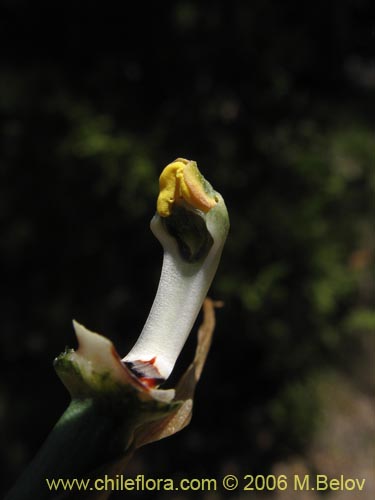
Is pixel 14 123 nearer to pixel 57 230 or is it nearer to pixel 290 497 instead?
pixel 57 230

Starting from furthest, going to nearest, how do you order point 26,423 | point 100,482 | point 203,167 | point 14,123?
point 26,423, point 14,123, point 203,167, point 100,482

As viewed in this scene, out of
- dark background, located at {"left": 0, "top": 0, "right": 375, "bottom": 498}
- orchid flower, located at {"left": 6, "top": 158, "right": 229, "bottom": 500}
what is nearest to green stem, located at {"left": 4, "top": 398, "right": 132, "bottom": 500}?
orchid flower, located at {"left": 6, "top": 158, "right": 229, "bottom": 500}

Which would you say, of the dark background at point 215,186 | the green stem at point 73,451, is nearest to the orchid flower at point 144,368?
the green stem at point 73,451

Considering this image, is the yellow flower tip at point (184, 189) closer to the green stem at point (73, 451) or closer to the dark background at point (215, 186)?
the green stem at point (73, 451)

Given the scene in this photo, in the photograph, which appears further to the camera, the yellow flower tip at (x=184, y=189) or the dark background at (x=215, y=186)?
the dark background at (x=215, y=186)

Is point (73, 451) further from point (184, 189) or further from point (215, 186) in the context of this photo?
point (215, 186)

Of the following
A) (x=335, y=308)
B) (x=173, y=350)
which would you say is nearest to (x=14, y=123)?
(x=335, y=308)

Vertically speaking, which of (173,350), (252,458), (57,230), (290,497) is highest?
(173,350)

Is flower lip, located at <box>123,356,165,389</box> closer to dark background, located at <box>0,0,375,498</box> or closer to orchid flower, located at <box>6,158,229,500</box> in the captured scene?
orchid flower, located at <box>6,158,229,500</box>

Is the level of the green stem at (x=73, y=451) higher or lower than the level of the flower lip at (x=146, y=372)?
lower
